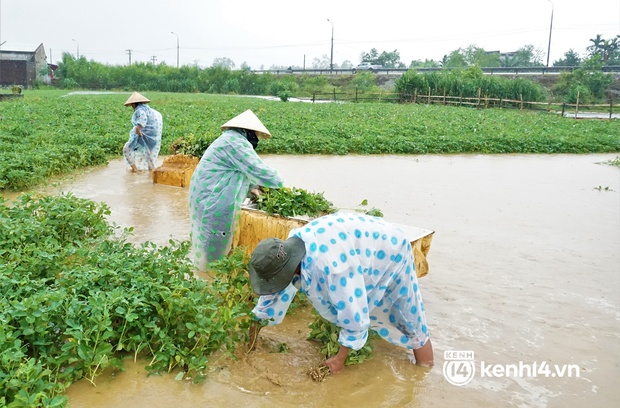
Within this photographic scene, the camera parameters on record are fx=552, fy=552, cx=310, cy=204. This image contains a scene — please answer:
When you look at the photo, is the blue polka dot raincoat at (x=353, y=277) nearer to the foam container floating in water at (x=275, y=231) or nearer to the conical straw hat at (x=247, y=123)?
the foam container floating in water at (x=275, y=231)

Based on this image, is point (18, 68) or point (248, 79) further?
point (248, 79)

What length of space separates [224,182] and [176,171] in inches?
189

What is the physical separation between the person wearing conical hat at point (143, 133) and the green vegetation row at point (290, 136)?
1.37ft

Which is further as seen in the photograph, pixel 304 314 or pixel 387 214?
pixel 387 214

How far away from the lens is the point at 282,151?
1391 centimetres

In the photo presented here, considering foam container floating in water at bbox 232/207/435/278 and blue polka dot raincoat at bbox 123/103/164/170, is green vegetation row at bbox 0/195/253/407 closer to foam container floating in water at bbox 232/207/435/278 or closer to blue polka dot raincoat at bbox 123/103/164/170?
foam container floating in water at bbox 232/207/435/278

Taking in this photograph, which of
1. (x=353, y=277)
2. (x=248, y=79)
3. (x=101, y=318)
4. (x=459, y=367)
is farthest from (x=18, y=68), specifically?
(x=353, y=277)

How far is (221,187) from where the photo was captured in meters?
5.13

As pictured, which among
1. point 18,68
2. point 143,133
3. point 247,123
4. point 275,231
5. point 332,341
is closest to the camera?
point 332,341

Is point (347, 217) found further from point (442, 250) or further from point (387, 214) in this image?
point (387, 214)

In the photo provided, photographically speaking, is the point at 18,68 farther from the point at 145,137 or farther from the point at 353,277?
the point at 353,277

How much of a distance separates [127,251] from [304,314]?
1.63 m

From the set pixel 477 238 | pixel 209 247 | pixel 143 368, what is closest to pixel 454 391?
pixel 143 368

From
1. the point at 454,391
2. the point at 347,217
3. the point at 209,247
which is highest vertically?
the point at 347,217
